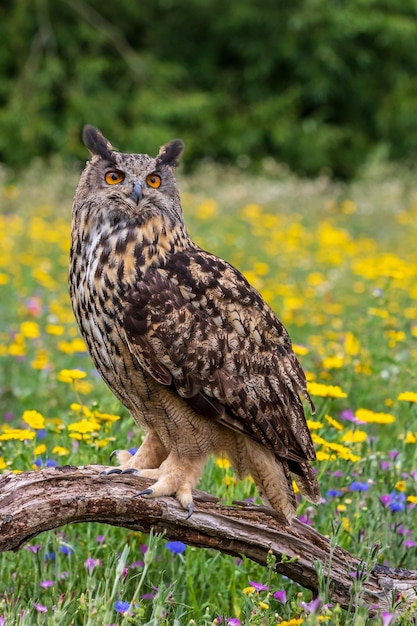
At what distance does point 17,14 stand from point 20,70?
0.83 m

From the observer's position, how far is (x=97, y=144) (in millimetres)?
3133

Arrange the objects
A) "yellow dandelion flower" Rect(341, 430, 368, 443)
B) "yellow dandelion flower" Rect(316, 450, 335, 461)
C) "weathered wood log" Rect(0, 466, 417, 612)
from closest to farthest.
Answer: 1. "weathered wood log" Rect(0, 466, 417, 612)
2. "yellow dandelion flower" Rect(316, 450, 335, 461)
3. "yellow dandelion flower" Rect(341, 430, 368, 443)

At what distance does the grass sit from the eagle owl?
0.61 ft

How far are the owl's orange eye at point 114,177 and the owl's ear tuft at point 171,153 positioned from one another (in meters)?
0.19

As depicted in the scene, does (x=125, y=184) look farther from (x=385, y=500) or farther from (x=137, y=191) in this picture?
(x=385, y=500)

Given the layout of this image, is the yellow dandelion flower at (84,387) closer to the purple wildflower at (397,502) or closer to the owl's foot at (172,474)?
the owl's foot at (172,474)

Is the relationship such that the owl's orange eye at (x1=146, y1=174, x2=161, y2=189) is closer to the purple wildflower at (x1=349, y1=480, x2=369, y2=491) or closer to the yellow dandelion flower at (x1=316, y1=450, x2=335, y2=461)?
the yellow dandelion flower at (x1=316, y1=450, x2=335, y2=461)

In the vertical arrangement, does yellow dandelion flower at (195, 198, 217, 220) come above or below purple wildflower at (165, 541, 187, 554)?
above

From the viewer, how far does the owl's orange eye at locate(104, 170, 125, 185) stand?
3039 millimetres

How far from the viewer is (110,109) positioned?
45.2 feet

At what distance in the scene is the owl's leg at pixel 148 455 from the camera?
3.06m

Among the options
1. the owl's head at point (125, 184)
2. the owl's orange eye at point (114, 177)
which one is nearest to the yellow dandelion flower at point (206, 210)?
the owl's head at point (125, 184)

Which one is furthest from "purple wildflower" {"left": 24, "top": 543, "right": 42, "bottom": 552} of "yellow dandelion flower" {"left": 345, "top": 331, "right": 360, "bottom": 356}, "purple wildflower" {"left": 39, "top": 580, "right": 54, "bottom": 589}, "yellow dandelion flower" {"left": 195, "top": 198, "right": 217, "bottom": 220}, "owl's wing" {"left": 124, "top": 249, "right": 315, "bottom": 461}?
"yellow dandelion flower" {"left": 195, "top": 198, "right": 217, "bottom": 220}

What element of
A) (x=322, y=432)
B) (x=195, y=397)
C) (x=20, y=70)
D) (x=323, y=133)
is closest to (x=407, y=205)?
(x=323, y=133)
